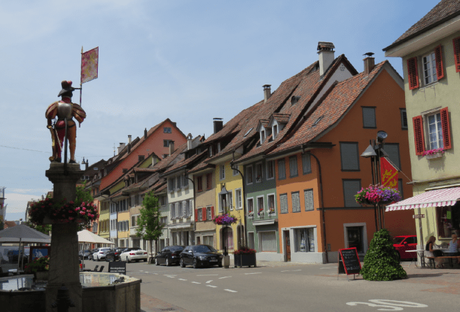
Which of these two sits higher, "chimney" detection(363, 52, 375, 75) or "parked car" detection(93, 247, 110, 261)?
"chimney" detection(363, 52, 375, 75)

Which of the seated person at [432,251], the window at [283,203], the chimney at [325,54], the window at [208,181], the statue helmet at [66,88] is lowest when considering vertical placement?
the seated person at [432,251]

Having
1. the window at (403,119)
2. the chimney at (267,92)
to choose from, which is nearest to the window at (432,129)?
the window at (403,119)

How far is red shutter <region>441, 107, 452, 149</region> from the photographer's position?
20.8 metres

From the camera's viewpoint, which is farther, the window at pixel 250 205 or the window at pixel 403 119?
the window at pixel 250 205

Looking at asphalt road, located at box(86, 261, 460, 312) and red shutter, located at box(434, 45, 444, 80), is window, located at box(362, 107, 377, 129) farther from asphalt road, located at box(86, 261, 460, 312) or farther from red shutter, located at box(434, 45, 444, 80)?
asphalt road, located at box(86, 261, 460, 312)

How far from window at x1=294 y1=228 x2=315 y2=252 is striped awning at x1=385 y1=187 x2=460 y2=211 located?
37.7 feet

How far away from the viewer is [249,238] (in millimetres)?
39812

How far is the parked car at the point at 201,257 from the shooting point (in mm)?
32344

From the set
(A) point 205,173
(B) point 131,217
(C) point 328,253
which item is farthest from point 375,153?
(B) point 131,217

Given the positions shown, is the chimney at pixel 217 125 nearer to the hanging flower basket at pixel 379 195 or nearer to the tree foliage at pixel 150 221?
the tree foliage at pixel 150 221

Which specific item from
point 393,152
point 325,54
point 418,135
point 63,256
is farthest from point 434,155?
point 325,54

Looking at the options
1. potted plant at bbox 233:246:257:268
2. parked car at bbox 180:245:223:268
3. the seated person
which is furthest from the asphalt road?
parked car at bbox 180:245:223:268

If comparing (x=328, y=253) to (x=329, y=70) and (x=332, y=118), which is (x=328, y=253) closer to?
(x=332, y=118)

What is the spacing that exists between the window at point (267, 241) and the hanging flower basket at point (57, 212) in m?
28.3
